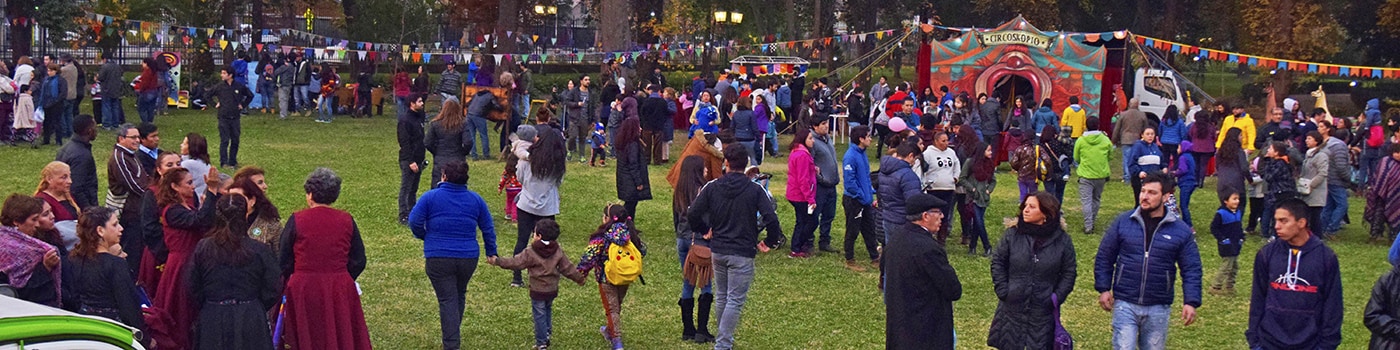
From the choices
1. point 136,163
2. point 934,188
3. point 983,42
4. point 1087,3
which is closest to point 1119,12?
point 1087,3

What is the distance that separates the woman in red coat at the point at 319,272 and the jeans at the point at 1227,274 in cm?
761

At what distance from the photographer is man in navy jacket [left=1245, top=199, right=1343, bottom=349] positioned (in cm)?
713

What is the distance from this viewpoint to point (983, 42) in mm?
27547

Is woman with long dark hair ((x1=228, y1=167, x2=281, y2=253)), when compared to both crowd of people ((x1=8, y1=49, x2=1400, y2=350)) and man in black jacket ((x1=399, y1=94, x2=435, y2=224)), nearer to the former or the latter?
crowd of people ((x1=8, y1=49, x2=1400, y2=350))

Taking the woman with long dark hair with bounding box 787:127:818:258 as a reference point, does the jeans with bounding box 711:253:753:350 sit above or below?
below

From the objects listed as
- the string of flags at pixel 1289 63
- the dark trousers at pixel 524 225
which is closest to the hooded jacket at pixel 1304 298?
the dark trousers at pixel 524 225

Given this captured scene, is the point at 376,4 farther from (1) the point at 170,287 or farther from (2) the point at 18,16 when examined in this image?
(1) the point at 170,287

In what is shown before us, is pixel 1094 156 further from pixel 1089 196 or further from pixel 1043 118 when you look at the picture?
pixel 1043 118

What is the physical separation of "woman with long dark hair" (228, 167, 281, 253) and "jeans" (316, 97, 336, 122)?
20.6 m

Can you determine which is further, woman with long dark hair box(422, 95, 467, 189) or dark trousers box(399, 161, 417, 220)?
dark trousers box(399, 161, 417, 220)

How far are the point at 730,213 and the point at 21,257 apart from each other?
13.0ft

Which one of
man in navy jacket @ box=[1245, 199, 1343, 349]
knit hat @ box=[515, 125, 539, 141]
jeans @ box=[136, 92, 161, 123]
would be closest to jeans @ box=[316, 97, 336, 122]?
jeans @ box=[136, 92, 161, 123]

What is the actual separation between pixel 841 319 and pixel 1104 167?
5712mm

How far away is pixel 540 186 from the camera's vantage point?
11.4 metres
